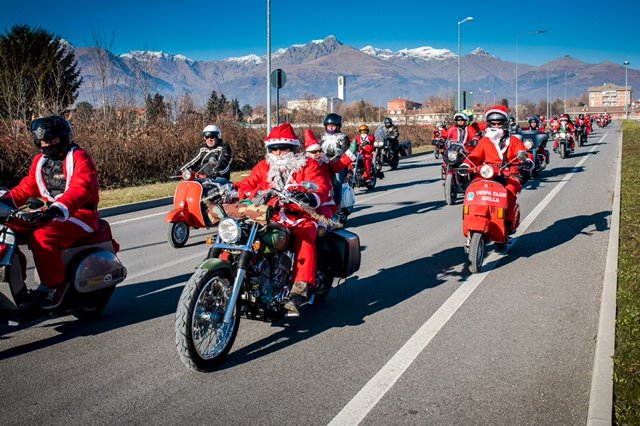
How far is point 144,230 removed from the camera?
39.5ft

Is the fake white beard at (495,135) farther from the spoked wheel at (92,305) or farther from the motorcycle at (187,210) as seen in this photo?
the spoked wheel at (92,305)

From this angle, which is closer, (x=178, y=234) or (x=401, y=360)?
(x=401, y=360)

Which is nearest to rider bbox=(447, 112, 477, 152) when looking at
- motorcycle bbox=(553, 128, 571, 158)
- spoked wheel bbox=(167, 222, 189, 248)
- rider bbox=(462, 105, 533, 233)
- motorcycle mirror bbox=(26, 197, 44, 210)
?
rider bbox=(462, 105, 533, 233)

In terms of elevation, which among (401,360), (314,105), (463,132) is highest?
(314,105)

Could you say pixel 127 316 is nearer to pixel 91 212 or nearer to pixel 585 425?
pixel 91 212

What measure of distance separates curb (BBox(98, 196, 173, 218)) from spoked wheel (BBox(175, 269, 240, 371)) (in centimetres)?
983

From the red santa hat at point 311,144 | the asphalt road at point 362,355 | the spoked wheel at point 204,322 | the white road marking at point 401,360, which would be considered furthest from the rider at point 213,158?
the spoked wheel at point 204,322

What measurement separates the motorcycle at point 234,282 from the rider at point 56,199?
127 centimetres

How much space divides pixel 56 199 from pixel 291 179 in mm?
2024

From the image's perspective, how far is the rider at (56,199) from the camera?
5.43 meters

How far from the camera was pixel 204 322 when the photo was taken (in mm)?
4859

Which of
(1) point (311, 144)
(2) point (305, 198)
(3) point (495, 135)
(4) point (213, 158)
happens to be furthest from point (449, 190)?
(2) point (305, 198)

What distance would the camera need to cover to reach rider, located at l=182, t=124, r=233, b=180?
1116 cm

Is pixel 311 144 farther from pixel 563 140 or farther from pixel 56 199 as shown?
pixel 563 140
